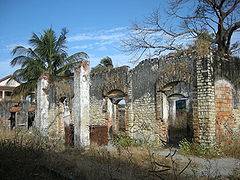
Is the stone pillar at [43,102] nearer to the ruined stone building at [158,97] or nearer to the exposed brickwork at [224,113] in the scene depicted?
the ruined stone building at [158,97]

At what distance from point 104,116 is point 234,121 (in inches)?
244

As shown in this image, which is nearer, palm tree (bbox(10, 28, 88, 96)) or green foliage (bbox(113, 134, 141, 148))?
green foliage (bbox(113, 134, 141, 148))

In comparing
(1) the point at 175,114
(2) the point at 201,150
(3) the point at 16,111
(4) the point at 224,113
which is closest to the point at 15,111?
(3) the point at 16,111

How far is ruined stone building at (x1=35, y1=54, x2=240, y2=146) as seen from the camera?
8281mm

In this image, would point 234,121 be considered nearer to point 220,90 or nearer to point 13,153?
point 220,90

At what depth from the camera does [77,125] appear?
9.19m

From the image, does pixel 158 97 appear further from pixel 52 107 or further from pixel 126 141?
pixel 52 107

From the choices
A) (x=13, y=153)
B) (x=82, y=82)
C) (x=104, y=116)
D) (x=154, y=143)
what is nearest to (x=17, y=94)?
(x=104, y=116)

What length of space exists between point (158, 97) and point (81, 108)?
318 cm

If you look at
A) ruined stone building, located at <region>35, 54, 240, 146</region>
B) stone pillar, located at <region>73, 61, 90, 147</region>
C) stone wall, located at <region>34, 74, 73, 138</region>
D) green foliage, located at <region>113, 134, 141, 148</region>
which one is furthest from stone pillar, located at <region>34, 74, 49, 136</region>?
stone pillar, located at <region>73, 61, 90, 147</region>

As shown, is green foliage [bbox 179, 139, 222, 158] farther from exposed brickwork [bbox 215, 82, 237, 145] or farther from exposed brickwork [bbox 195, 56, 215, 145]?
exposed brickwork [bbox 215, 82, 237, 145]

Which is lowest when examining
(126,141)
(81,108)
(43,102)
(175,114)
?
(126,141)

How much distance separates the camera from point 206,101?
8172 millimetres

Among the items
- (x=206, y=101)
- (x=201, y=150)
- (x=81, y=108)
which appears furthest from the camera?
(x=81, y=108)
